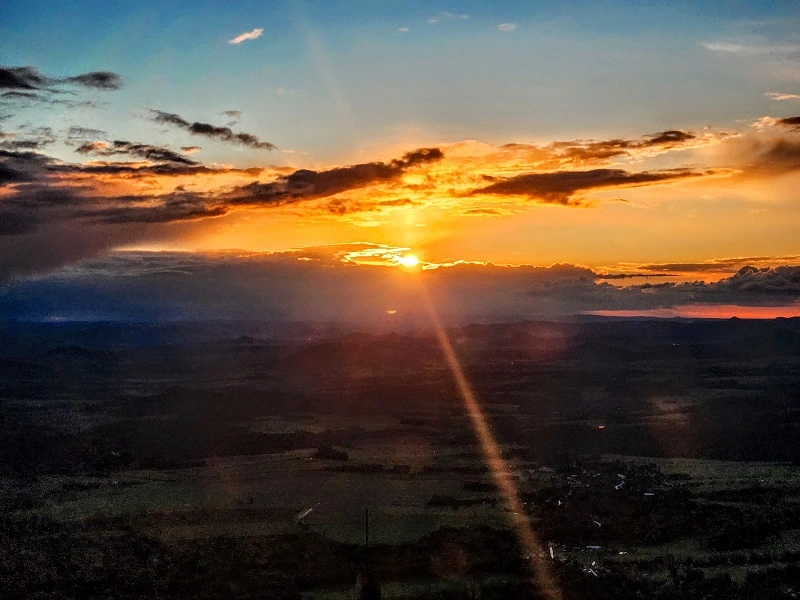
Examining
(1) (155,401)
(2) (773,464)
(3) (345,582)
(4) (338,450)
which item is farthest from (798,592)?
(1) (155,401)

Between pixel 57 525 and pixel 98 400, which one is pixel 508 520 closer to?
pixel 57 525

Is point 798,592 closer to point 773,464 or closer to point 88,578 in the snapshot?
point 88,578

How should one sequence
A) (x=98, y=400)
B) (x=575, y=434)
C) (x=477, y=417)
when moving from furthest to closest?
(x=98, y=400) → (x=477, y=417) → (x=575, y=434)

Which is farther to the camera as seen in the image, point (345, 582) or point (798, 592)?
point (345, 582)

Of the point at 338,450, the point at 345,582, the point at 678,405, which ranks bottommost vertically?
the point at 678,405

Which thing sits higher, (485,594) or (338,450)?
(485,594)

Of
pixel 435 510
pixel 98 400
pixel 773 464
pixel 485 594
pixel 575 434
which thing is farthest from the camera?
pixel 98 400
